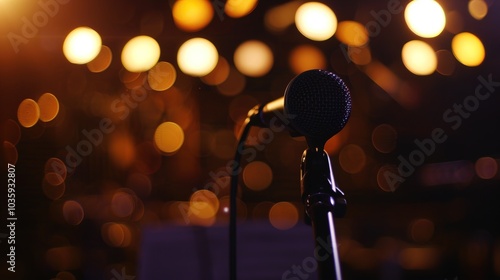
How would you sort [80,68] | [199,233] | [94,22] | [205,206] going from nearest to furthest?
[199,233] < [94,22] < [80,68] < [205,206]

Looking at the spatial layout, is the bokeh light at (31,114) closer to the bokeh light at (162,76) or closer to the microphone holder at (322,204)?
the bokeh light at (162,76)

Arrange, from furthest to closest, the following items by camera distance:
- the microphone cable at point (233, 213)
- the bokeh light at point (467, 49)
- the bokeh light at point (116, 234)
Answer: the bokeh light at point (116, 234), the bokeh light at point (467, 49), the microphone cable at point (233, 213)

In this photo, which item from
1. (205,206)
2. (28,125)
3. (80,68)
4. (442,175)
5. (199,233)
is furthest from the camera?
(205,206)

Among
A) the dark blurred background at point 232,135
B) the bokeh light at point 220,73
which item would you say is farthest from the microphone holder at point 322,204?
the bokeh light at point 220,73

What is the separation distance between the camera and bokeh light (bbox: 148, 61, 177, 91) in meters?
6.43

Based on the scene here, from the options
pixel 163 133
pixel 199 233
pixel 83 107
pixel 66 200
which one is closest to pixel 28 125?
pixel 66 200

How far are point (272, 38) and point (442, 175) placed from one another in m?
2.58

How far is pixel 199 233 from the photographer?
1204 mm

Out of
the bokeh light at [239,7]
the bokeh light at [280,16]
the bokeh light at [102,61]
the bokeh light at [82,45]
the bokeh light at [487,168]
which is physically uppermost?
the bokeh light at [280,16]

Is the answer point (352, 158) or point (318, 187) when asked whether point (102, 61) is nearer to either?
point (352, 158)

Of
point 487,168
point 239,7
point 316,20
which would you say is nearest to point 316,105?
point 487,168

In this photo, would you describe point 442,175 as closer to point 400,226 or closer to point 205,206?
point 400,226

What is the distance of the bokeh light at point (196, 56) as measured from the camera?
602 cm

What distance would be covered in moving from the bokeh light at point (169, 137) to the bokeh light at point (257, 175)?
3.21ft
